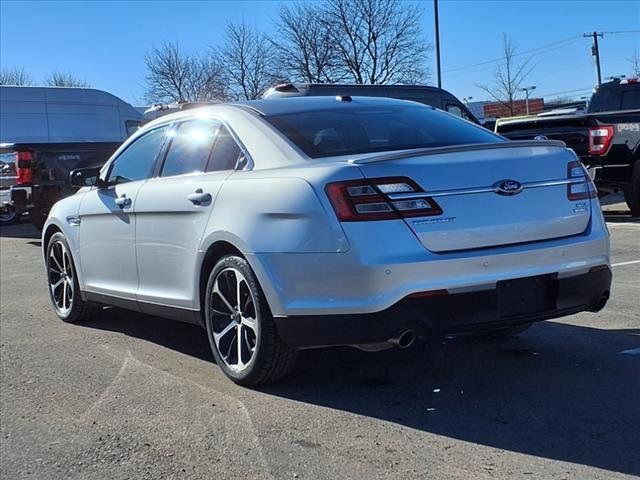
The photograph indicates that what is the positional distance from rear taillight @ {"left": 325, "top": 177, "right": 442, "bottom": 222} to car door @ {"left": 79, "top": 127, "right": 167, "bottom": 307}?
2.07m

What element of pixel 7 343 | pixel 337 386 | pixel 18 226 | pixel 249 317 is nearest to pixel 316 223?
pixel 249 317

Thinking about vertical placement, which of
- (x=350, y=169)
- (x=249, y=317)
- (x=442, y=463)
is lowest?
(x=442, y=463)

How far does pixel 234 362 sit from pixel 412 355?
46.8 inches

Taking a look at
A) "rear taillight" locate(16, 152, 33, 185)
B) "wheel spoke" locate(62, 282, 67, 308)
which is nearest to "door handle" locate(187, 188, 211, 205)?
"wheel spoke" locate(62, 282, 67, 308)

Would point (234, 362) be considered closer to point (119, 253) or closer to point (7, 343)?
point (119, 253)

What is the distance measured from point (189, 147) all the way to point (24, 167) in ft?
27.9

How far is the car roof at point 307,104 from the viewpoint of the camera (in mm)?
4680

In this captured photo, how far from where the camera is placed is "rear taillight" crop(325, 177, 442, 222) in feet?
11.8

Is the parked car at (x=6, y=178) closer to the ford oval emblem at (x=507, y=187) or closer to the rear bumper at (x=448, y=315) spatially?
the rear bumper at (x=448, y=315)

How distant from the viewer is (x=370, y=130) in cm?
447

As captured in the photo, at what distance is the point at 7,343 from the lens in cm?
577

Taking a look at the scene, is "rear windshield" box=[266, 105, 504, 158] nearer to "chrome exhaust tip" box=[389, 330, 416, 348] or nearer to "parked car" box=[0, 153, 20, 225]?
"chrome exhaust tip" box=[389, 330, 416, 348]

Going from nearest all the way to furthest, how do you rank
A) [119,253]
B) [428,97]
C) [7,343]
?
[119,253]
[7,343]
[428,97]

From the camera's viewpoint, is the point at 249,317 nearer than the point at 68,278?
Yes
